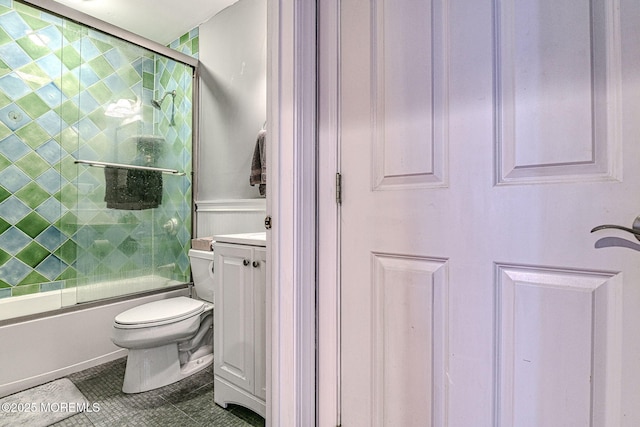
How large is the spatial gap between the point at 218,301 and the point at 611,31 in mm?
1534

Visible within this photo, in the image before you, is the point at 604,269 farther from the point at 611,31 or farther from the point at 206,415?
the point at 206,415

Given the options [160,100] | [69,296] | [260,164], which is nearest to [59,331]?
[69,296]

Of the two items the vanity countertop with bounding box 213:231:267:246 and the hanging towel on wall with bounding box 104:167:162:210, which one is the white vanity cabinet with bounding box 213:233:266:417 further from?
the hanging towel on wall with bounding box 104:167:162:210

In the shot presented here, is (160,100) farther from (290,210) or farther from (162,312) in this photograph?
(290,210)

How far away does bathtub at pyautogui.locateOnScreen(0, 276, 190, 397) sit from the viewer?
164cm

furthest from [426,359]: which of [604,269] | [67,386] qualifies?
[67,386]

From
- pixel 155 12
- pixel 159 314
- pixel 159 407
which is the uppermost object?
pixel 155 12

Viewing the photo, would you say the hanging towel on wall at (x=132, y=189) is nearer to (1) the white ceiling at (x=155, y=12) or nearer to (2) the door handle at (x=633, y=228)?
(1) the white ceiling at (x=155, y=12)

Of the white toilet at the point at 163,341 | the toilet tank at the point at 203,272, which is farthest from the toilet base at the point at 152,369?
the toilet tank at the point at 203,272

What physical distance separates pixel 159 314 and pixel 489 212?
5.40 feet

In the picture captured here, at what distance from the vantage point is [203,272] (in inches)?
79.1

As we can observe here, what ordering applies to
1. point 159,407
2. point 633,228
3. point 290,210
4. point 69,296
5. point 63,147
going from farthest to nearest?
point 63,147, point 69,296, point 159,407, point 290,210, point 633,228

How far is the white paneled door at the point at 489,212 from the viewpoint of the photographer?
621 millimetres

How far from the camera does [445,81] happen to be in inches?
31.0
